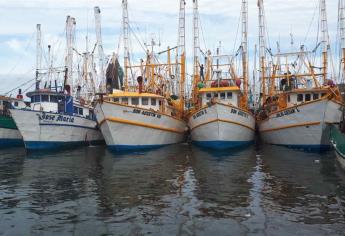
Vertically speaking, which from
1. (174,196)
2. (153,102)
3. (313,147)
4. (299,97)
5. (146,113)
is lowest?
(174,196)

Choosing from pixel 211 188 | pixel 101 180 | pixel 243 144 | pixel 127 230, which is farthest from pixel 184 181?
pixel 243 144

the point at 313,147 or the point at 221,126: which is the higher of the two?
the point at 221,126

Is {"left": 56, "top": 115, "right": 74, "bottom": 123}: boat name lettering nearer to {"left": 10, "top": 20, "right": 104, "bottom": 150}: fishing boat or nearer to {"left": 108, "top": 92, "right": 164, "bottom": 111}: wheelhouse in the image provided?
{"left": 10, "top": 20, "right": 104, "bottom": 150}: fishing boat

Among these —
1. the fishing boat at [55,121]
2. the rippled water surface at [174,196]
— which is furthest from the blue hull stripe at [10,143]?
the rippled water surface at [174,196]

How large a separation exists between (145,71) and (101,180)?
22145mm

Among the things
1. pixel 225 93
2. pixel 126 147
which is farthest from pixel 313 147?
pixel 126 147

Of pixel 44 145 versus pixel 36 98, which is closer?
pixel 44 145

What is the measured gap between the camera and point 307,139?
25.5m

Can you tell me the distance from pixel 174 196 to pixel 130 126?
A: 12813mm

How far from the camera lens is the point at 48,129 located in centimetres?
2766

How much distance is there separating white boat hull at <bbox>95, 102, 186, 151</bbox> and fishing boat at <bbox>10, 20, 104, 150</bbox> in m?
3.78

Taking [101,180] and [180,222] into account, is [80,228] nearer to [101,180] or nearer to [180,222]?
[180,222]

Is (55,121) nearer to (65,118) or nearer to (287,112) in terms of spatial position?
(65,118)

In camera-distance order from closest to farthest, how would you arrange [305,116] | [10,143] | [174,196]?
[174,196] → [305,116] → [10,143]
